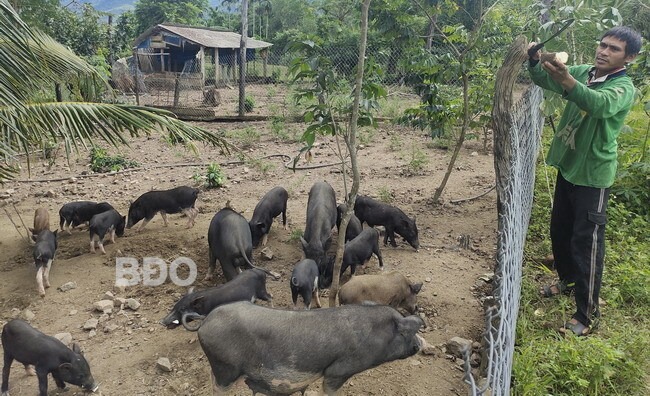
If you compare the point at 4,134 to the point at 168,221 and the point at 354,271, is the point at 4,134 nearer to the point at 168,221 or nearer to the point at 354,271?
the point at 168,221

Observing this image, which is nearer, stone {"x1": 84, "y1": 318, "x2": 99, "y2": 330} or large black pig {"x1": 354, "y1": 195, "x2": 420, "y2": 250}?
stone {"x1": 84, "y1": 318, "x2": 99, "y2": 330}

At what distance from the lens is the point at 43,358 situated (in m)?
3.54

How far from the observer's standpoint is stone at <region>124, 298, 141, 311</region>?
15.3 ft

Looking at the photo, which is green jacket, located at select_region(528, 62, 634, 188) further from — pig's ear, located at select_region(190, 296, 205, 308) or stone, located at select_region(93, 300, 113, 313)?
stone, located at select_region(93, 300, 113, 313)

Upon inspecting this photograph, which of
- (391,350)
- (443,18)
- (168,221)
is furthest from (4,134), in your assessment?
(443,18)

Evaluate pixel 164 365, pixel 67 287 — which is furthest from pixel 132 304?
pixel 164 365

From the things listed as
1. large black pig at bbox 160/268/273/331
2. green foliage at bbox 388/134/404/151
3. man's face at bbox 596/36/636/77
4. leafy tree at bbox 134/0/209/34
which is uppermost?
leafy tree at bbox 134/0/209/34

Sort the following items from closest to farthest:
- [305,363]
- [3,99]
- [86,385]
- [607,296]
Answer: [305,363]
[86,385]
[3,99]
[607,296]

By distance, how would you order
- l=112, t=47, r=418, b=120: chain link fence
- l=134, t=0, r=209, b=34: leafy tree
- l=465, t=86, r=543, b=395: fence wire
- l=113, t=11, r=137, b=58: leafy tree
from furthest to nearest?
l=134, t=0, r=209, b=34: leafy tree
l=113, t=11, r=137, b=58: leafy tree
l=112, t=47, r=418, b=120: chain link fence
l=465, t=86, r=543, b=395: fence wire

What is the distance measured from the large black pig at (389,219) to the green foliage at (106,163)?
4.73 m

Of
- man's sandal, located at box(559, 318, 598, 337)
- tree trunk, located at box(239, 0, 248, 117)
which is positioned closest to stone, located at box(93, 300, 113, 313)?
man's sandal, located at box(559, 318, 598, 337)

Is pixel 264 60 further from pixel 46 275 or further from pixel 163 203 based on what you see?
pixel 46 275

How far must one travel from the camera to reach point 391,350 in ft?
10.9

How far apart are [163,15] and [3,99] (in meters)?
32.7
